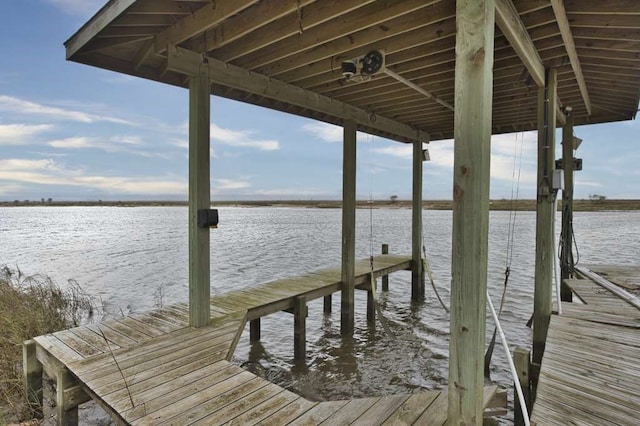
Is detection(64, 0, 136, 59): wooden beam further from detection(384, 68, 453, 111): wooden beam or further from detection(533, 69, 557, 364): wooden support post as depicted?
detection(533, 69, 557, 364): wooden support post

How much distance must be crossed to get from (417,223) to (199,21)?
19.2 feet

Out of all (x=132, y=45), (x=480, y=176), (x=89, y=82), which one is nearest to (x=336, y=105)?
(x=132, y=45)

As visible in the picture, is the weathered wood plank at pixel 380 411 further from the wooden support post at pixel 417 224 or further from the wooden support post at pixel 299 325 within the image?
the wooden support post at pixel 417 224

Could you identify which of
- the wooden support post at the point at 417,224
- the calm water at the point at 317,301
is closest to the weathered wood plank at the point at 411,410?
the calm water at the point at 317,301

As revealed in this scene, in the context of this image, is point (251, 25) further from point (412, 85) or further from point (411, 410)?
point (411, 410)

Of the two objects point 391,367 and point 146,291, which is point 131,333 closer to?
point 391,367

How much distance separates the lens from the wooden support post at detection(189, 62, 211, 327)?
3219mm

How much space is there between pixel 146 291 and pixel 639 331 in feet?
31.5

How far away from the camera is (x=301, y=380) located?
418 cm

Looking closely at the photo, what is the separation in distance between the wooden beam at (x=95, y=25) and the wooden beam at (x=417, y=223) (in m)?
5.66

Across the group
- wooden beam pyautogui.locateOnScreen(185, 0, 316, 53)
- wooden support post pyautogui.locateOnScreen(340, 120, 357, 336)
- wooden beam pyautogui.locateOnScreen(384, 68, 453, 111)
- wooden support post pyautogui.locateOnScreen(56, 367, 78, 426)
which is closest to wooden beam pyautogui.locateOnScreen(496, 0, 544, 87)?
wooden beam pyautogui.locateOnScreen(384, 68, 453, 111)

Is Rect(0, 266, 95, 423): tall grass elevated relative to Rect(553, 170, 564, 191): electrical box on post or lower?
lower

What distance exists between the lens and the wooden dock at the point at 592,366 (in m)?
2.02

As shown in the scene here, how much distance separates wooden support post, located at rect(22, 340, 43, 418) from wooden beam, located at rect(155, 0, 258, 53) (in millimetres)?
3021
